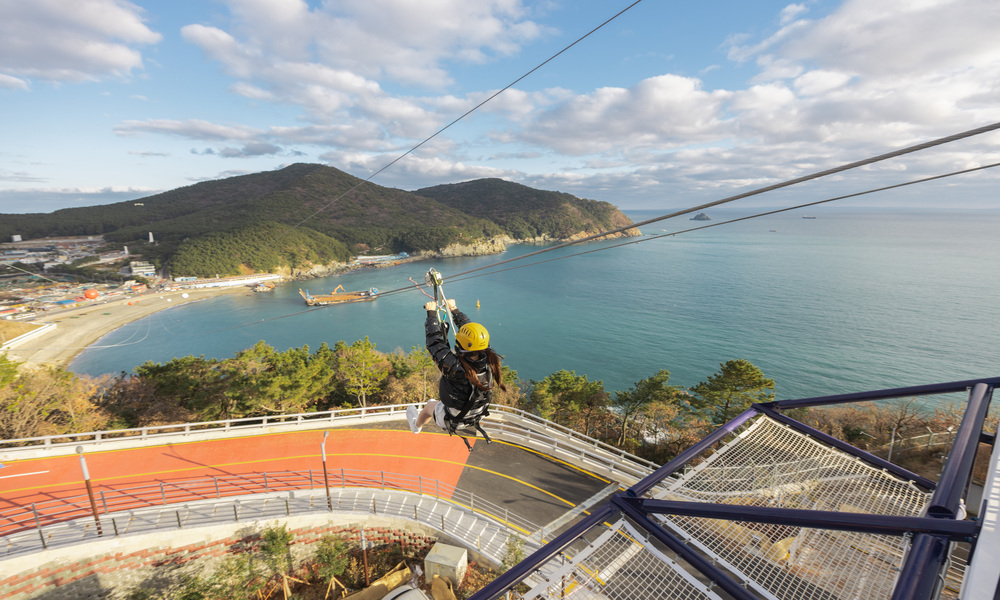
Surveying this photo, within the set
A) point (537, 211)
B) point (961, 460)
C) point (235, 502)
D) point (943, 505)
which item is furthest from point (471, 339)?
point (537, 211)

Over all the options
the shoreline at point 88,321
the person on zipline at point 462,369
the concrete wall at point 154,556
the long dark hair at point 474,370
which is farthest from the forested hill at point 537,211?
the long dark hair at point 474,370

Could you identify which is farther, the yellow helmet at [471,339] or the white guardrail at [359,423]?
the white guardrail at [359,423]

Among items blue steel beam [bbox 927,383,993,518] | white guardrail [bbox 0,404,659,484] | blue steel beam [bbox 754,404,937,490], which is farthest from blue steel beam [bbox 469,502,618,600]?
white guardrail [bbox 0,404,659,484]

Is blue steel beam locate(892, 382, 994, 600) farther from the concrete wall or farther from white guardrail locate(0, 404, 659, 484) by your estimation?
the concrete wall

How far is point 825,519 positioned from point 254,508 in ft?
46.4

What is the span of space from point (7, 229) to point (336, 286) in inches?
3593

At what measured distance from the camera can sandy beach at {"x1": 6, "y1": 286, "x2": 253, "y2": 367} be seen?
153ft

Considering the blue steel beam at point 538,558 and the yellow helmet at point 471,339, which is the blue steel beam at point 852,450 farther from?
the yellow helmet at point 471,339

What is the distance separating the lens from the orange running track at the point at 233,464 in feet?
37.6

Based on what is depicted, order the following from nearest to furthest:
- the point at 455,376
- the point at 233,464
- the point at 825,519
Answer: the point at 825,519 < the point at 455,376 < the point at 233,464

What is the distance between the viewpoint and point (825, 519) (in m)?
2.38

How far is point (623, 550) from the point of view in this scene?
323cm

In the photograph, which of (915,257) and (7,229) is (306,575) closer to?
(7,229)

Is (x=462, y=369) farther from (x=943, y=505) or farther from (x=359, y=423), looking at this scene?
(x=359, y=423)
